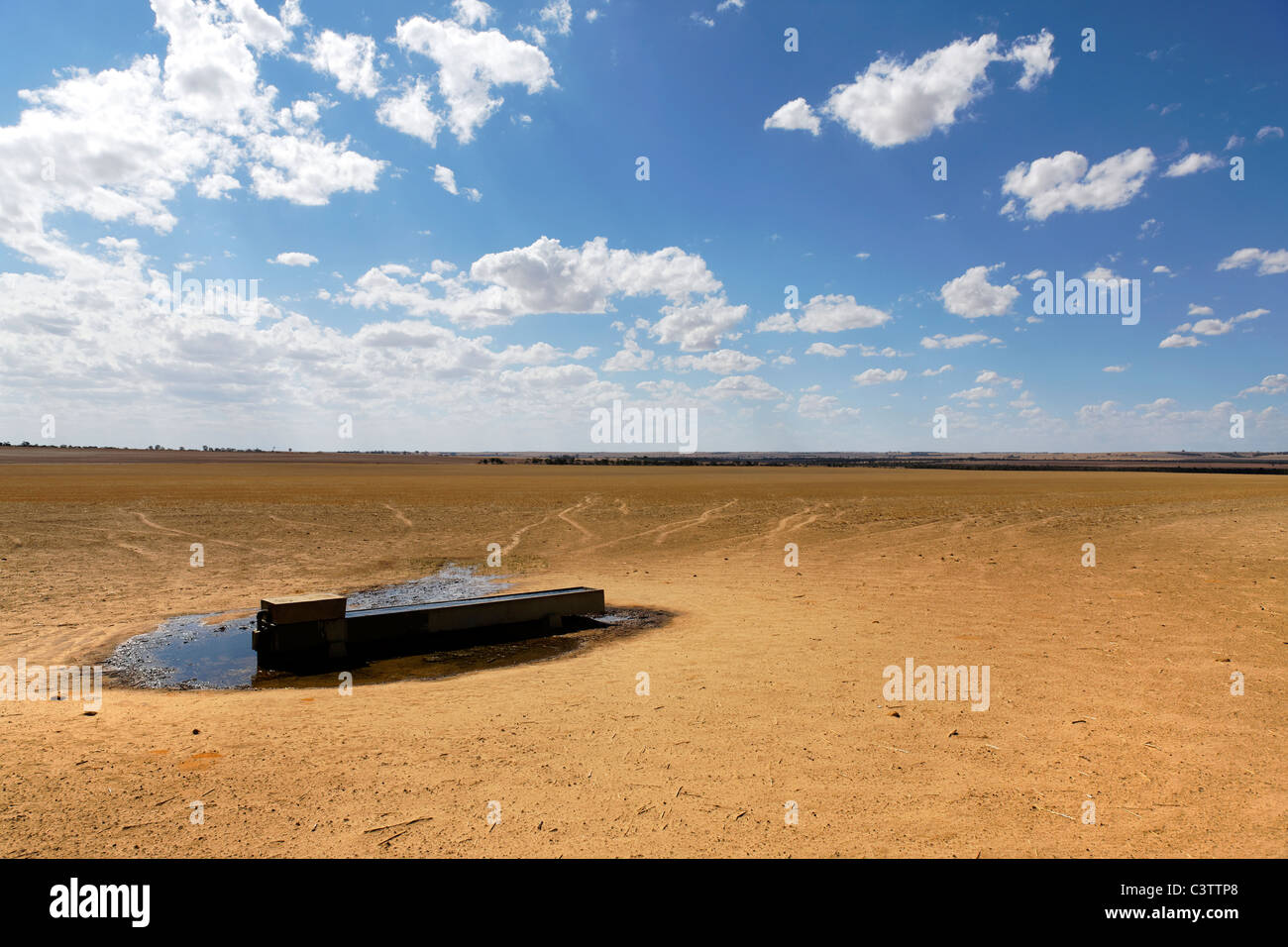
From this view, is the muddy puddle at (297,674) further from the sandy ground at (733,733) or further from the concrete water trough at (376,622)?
the sandy ground at (733,733)

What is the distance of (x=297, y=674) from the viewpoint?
9.30 metres

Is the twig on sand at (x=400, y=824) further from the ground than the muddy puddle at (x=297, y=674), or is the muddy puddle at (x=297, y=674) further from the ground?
the twig on sand at (x=400, y=824)

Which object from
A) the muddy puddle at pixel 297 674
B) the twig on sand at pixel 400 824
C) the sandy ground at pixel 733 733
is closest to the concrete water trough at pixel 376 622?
the muddy puddle at pixel 297 674

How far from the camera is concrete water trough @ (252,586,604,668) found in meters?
9.76

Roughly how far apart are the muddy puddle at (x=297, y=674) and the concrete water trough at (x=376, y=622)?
22 centimetres

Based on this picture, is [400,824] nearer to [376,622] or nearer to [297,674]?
[297,674]

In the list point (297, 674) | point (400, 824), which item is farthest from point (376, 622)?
point (400, 824)

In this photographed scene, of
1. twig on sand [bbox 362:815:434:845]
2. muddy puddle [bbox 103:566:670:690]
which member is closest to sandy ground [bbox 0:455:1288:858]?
twig on sand [bbox 362:815:434:845]

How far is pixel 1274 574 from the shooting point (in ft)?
47.1

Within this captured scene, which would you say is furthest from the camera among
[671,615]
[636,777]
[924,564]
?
[924,564]

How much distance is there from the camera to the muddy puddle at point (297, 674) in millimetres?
8992
